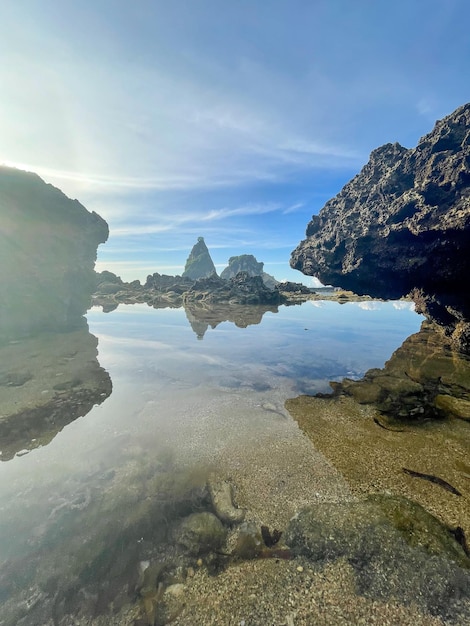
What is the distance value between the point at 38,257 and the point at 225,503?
53273 mm

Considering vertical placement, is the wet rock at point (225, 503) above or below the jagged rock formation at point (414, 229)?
below

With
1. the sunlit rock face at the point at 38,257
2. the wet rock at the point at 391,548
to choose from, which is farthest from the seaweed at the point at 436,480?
the sunlit rock face at the point at 38,257

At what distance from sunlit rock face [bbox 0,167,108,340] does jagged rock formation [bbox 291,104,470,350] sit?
47007 mm

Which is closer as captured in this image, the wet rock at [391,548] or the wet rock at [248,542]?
the wet rock at [391,548]

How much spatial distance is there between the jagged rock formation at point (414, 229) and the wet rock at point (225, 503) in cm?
2645

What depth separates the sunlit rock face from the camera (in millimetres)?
41469

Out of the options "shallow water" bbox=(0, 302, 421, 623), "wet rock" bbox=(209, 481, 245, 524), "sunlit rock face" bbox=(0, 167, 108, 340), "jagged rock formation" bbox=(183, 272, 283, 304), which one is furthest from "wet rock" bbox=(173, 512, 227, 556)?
"jagged rock formation" bbox=(183, 272, 283, 304)

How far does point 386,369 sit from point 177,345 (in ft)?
75.0

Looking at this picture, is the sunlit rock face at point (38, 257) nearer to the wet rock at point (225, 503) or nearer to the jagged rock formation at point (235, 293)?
the wet rock at point (225, 503)

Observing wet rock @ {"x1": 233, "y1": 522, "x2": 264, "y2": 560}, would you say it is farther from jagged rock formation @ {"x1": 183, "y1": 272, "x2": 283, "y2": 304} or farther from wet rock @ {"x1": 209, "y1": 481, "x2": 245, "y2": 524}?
jagged rock formation @ {"x1": 183, "y1": 272, "x2": 283, "y2": 304}

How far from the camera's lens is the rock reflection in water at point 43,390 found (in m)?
13.8

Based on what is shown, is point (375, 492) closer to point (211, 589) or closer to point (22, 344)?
point (211, 589)

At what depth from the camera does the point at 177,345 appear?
3328 cm

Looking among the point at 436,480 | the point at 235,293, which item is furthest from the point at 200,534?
the point at 235,293
